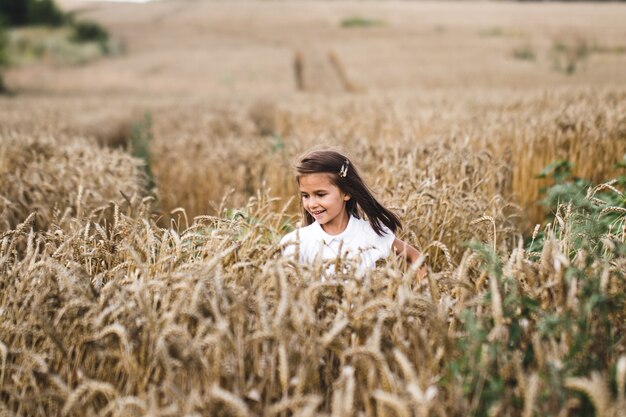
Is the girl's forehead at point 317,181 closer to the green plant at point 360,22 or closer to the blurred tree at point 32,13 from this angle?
the green plant at point 360,22

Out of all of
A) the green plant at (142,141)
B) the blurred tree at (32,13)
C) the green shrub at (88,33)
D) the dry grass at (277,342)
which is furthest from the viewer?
the blurred tree at (32,13)

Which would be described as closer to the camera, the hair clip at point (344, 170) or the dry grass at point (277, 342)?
the dry grass at point (277, 342)

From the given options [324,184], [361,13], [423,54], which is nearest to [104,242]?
[324,184]

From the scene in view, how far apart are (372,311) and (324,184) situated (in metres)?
1.02

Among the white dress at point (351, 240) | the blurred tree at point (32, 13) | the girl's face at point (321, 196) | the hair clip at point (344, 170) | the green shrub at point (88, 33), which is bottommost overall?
the white dress at point (351, 240)

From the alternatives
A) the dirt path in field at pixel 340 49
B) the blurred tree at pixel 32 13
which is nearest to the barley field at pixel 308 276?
the dirt path in field at pixel 340 49

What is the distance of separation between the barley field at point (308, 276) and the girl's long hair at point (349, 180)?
6.1 inches

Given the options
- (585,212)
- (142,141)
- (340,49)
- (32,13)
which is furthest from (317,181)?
(32,13)

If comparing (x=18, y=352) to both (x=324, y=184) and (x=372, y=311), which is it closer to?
(x=372, y=311)

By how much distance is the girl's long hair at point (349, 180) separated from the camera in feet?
8.74

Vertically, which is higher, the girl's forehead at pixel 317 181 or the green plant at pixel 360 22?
the green plant at pixel 360 22

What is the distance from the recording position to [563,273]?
1710 mm

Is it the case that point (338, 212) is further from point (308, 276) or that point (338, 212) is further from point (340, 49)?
point (340, 49)

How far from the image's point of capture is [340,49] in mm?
40688
